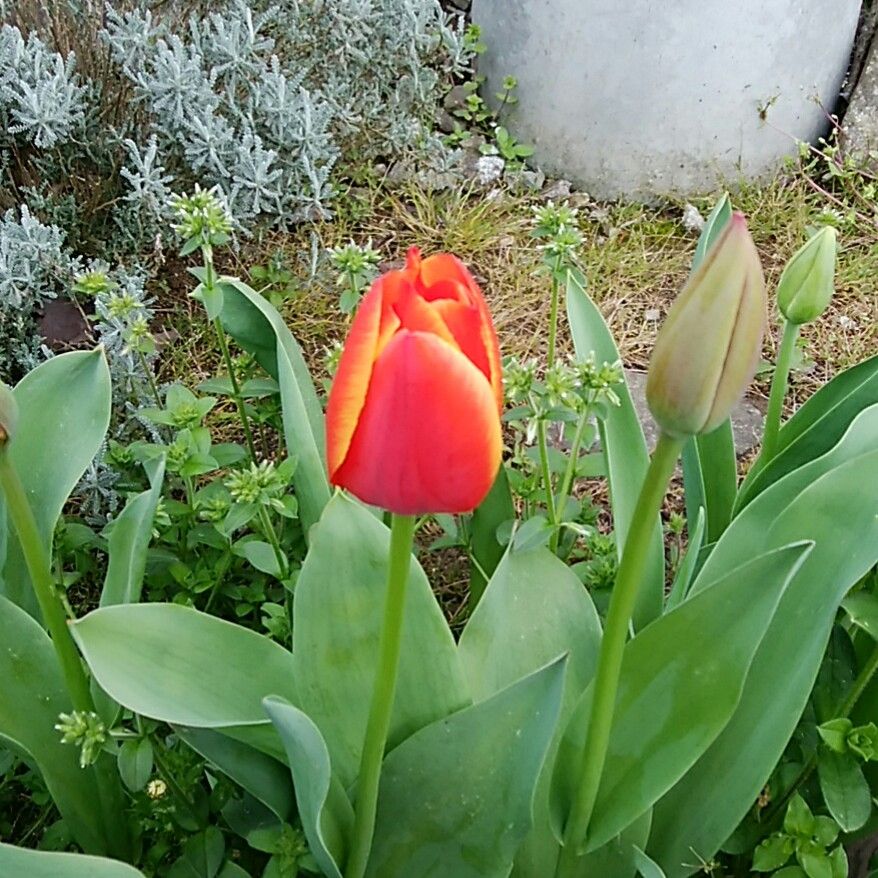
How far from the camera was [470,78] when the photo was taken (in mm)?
2844

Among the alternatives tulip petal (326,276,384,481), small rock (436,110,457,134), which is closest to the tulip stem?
tulip petal (326,276,384,481)

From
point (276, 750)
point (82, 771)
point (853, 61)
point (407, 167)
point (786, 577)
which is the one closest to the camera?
point (786, 577)

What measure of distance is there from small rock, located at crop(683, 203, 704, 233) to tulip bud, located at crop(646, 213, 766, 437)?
202cm

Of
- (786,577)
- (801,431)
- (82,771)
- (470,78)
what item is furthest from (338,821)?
(470,78)

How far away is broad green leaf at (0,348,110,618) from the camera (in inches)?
40.5

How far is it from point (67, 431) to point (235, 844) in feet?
1.61

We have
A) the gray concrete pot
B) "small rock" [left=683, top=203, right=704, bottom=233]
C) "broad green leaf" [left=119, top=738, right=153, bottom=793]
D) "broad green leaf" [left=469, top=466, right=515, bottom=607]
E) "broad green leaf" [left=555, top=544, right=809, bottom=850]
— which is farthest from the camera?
"small rock" [left=683, top=203, right=704, bottom=233]

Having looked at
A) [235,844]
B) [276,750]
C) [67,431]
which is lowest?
[235,844]

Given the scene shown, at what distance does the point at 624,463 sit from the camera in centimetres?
115

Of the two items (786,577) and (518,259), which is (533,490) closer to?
(786,577)

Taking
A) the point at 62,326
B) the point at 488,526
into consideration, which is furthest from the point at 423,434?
the point at 62,326

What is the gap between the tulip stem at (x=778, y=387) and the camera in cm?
118

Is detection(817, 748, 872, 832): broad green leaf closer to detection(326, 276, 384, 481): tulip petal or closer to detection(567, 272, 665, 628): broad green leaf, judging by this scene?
detection(567, 272, 665, 628): broad green leaf

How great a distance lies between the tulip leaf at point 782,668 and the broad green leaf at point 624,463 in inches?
5.9
